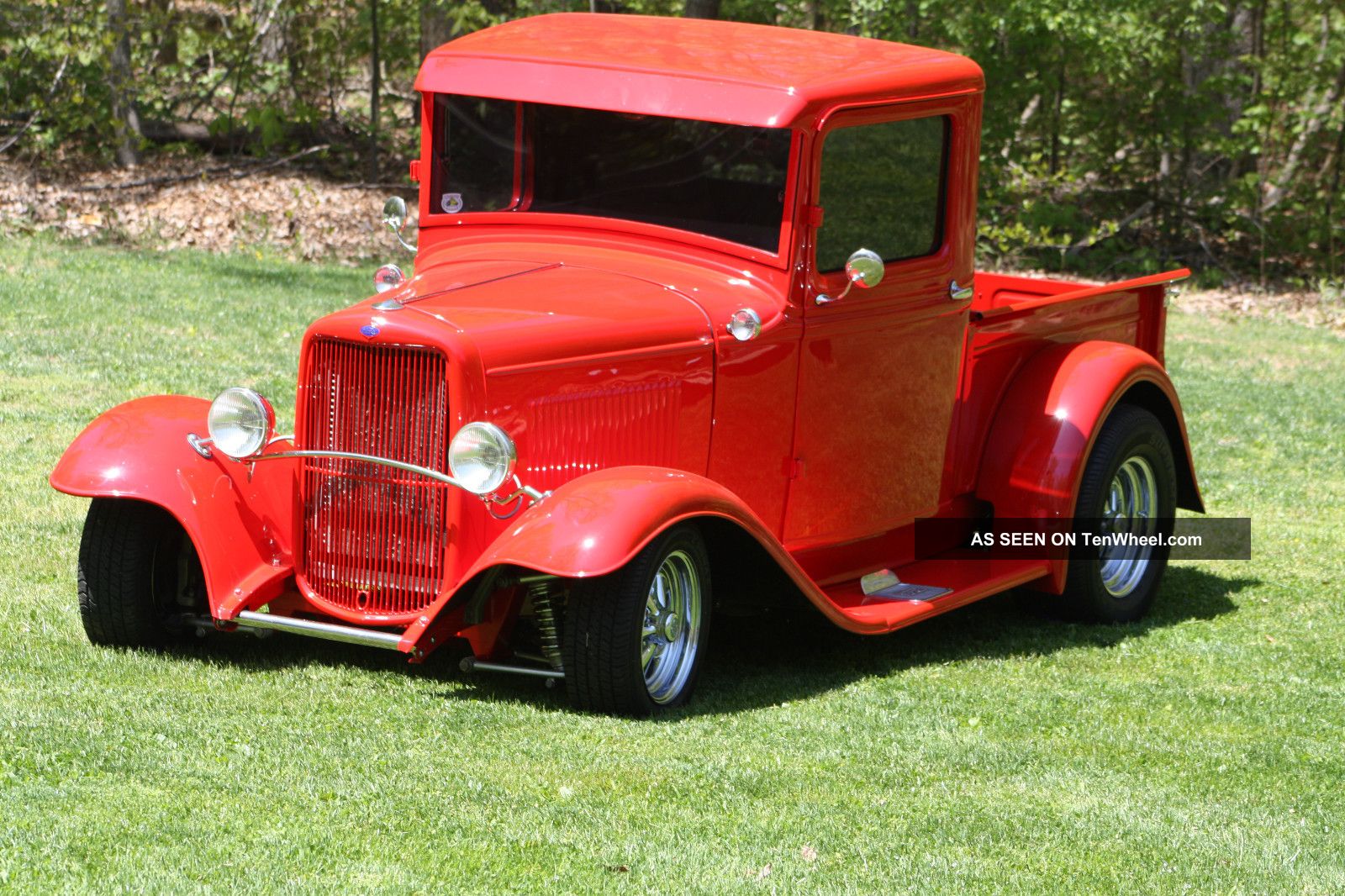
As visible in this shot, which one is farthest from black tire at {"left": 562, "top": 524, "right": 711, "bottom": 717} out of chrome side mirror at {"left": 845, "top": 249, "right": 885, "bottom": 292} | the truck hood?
chrome side mirror at {"left": 845, "top": 249, "right": 885, "bottom": 292}

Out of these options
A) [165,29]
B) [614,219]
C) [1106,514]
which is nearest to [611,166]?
[614,219]

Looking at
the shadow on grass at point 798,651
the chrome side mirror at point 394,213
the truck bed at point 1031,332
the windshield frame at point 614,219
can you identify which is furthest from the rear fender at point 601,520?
the truck bed at point 1031,332

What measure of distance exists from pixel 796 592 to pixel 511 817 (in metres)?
1.59

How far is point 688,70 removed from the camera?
580 centimetres

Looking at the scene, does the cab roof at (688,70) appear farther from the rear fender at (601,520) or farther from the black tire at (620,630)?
the black tire at (620,630)

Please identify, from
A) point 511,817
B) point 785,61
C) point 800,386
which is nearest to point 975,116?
point 785,61

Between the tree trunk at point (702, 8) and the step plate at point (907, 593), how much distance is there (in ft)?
32.9

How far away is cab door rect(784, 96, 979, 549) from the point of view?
5.86 metres

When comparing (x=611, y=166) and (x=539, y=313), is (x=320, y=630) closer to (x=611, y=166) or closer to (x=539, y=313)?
(x=539, y=313)

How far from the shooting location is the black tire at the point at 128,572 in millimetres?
5469

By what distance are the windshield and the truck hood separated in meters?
0.30

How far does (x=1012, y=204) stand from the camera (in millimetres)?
17031

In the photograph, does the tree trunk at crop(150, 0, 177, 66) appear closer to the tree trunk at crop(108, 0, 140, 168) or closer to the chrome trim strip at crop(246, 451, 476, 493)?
the tree trunk at crop(108, 0, 140, 168)

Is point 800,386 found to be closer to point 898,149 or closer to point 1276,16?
point 898,149
